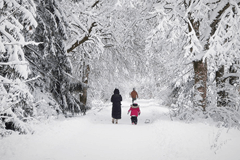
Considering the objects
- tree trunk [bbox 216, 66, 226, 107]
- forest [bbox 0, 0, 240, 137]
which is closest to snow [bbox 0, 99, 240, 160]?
forest [bbox 0, 0, 240, 137]

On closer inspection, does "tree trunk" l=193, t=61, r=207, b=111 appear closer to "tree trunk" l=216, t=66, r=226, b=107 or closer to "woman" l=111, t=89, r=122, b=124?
"tree trunk" l=216, t=66, r=226, b=107

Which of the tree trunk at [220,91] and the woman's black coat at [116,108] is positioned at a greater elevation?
the tree trunk at [220,91]

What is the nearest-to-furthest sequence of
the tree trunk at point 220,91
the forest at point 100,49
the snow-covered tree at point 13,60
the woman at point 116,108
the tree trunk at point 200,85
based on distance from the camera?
1. the snow-covered tree at point 13,60
2. the forest at point 100,49
3. the tree trunk at point 200,85
4. the tree trunk at point 220,91
5. the woman at point 116,108

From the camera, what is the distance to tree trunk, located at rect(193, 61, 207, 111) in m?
7.26

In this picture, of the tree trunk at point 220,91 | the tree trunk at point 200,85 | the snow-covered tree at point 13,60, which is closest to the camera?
the snow-covered tree at point 13,60

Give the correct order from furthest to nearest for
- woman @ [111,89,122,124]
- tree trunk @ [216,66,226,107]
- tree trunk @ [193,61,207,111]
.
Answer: woman @ [111,89,122,124]
tree trunk @ [216,66,226,107]
tree trunk @ [193,61,207,111]

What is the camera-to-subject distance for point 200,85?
740 cm

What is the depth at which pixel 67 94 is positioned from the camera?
→ 7.77 meters

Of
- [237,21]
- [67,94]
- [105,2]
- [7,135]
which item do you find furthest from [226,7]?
[7,135]

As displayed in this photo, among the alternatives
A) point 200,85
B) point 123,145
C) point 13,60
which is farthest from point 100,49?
point 13,60

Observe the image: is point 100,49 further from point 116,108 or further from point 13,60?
point 13,60

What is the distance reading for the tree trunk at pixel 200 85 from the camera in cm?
726

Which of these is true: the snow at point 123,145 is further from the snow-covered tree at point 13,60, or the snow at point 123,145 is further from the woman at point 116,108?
the woman at point 116,108

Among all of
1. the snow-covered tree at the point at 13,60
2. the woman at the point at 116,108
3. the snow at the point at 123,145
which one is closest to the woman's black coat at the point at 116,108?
the woman at the point at 116,108
